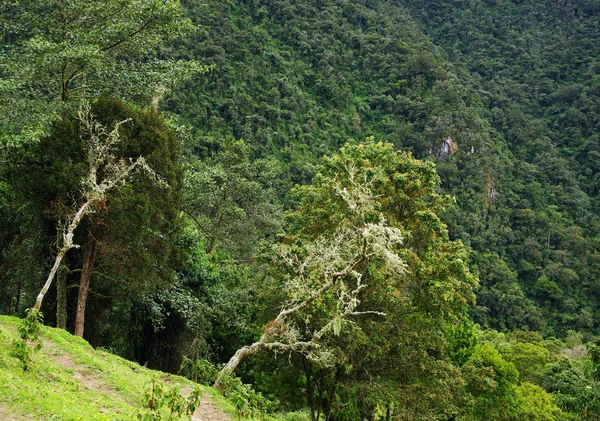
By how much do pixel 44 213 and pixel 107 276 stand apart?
2.42 metres

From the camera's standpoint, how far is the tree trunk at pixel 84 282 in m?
13.5

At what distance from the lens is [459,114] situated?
97.6 meters

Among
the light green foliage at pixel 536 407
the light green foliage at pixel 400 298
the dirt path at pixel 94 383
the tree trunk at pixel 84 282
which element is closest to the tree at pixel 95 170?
the tree trunk at pixel 84 282

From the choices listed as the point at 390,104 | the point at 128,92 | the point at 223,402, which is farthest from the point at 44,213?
the point at 390,104

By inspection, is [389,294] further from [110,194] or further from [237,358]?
[110,194]

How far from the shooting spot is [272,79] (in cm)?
9450

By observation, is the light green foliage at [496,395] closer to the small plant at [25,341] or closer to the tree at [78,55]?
the tree at [78,55]

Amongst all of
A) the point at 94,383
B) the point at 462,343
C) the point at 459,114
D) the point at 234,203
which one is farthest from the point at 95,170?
the point at 459,114

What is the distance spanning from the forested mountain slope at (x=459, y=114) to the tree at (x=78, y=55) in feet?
159

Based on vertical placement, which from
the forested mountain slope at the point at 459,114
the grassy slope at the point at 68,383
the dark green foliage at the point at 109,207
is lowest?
the grassy slope at the point at 68,383

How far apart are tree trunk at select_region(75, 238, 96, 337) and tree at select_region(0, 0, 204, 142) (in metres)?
3.41

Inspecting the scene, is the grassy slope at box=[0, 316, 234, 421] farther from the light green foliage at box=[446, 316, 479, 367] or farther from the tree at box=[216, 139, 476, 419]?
the light green foliage at box=[446, 316, 479, 367]

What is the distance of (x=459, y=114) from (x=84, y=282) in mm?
93995

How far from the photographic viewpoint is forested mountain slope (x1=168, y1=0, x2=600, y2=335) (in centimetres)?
7581
